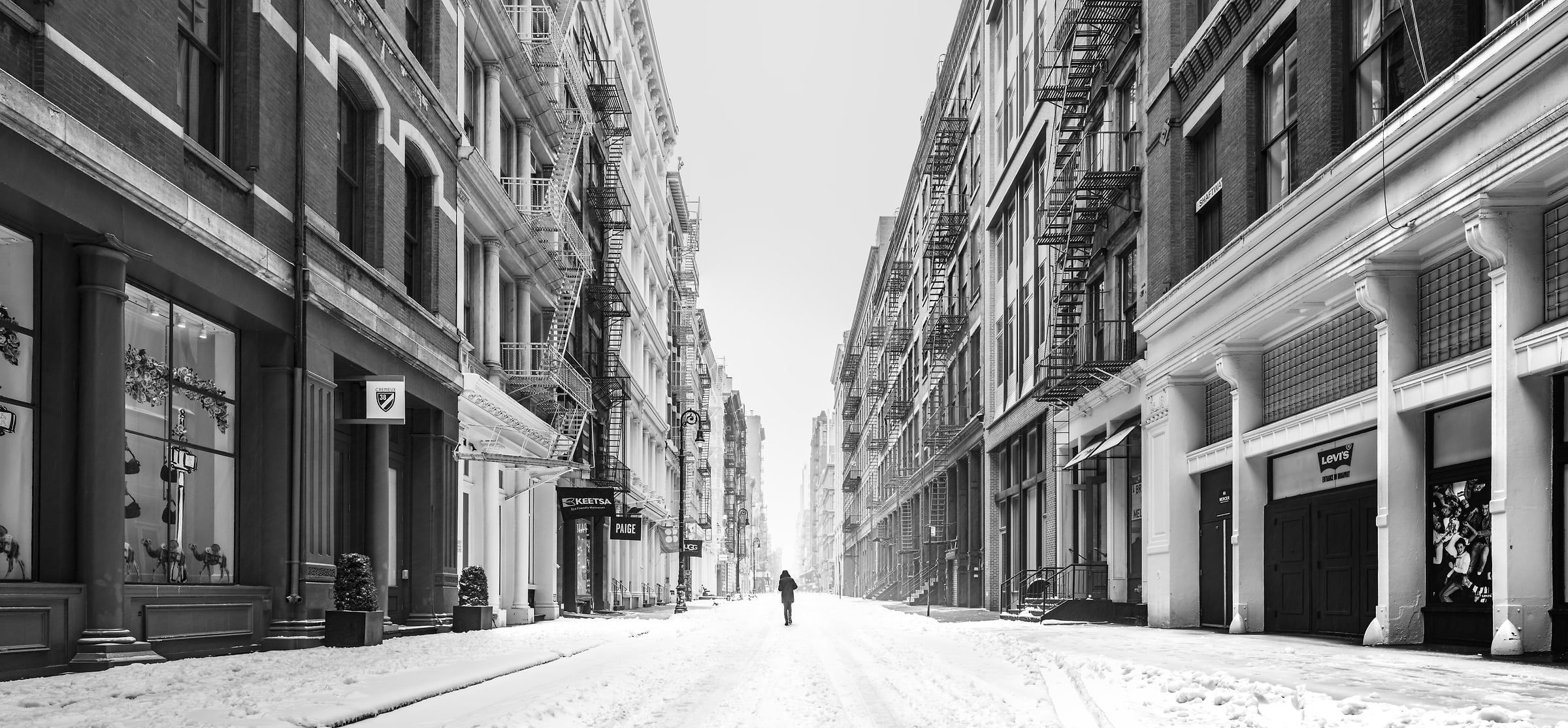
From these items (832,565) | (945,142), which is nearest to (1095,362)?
(945,142)

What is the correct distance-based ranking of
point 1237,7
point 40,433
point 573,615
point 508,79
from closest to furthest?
point 40,433 < point 1237,7 < point 508,79 < point 573,615

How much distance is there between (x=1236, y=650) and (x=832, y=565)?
487 feet

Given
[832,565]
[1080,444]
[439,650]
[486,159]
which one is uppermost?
[486,159]

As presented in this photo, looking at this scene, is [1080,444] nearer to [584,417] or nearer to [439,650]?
[584,417]

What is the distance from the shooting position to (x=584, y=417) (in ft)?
117

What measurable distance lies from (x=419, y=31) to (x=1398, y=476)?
18.1m

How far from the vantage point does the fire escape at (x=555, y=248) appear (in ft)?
106

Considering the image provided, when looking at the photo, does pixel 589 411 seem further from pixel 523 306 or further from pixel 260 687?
pixel 260 687

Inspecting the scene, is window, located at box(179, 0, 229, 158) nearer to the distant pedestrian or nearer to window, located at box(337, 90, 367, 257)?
window, located at box(337, 90, 367, 257)

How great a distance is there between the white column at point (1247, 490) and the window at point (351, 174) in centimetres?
1428

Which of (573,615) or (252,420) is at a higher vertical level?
(252,420)

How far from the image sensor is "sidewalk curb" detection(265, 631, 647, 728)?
8.70 meters

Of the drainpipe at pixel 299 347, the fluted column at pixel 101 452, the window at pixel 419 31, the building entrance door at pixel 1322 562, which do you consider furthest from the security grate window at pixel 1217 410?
the fluted column at pixel 101 452

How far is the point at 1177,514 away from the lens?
82.5 ft
